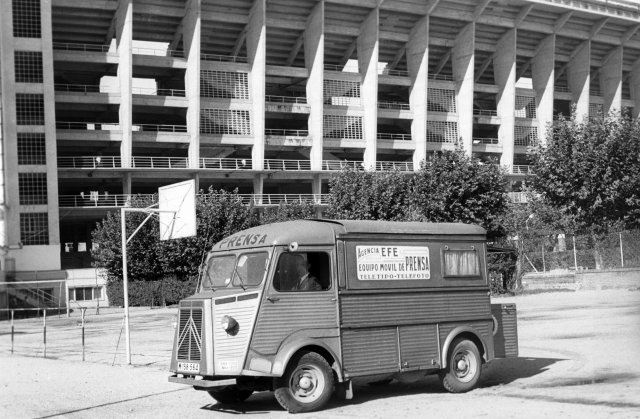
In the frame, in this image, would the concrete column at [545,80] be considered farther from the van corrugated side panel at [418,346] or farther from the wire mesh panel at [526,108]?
the van corrugated side panel at [418,346]

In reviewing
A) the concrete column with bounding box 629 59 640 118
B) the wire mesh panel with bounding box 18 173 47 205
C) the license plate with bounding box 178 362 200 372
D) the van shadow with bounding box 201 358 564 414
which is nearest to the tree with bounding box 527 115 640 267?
the van shadow with bounding box 201 358 564 414

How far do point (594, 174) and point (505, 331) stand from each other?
123 ft

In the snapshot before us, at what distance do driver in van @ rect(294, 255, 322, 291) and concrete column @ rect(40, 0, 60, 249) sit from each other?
56.8m

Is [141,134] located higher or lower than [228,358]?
higher

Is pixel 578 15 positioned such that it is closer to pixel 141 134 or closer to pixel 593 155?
pixel 593 155

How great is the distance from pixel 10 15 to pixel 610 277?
158ft

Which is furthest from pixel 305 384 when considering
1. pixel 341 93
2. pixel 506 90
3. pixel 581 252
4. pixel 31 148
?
pixel 506 90

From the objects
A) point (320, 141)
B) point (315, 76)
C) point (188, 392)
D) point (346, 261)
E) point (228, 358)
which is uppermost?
point (315, 76)

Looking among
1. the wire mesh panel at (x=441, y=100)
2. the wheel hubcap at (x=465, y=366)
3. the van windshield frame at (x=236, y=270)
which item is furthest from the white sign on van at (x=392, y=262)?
the wire mesh panel at (x=441, y=100)

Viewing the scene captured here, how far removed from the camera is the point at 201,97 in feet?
238

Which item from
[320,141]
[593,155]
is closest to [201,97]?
[320,141]

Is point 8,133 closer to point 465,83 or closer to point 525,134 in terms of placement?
point 465,83

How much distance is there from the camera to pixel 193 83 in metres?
70.8

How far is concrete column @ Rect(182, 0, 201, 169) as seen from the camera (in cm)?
7044
